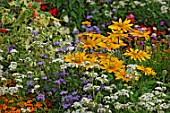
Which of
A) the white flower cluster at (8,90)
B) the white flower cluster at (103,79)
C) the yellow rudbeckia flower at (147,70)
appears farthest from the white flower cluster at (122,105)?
the white flower cluster at (8,90)

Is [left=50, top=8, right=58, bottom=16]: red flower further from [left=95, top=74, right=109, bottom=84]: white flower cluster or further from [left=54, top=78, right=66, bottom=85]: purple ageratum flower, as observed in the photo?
[left=95, top=74, right=109, bottom=84]: white flower cluster

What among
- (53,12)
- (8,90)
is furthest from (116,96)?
(53,12)

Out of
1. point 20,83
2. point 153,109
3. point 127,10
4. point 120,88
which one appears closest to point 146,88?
point 120,88

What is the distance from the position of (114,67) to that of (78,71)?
331mm

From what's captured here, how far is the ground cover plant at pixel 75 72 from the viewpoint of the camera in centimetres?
371

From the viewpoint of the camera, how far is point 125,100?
3.76m

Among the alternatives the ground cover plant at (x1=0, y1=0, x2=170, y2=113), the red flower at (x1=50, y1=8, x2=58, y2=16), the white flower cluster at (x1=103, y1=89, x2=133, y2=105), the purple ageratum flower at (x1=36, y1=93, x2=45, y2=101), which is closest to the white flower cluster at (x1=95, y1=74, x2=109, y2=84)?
the ground cover plant at (x1=0, y1=0, x2=170, y2=113)

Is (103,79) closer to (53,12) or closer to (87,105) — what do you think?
(87,105)

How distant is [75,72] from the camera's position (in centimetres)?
412

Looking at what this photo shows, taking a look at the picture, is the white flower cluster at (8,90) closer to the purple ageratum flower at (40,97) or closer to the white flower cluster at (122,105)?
the purple ageratum flower at (40,97)

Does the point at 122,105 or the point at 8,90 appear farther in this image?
the point at 8,90

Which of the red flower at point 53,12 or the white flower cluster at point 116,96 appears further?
the red flower at point 53,12

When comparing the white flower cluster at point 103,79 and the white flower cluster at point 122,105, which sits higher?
the white flower cluster at point 103,79

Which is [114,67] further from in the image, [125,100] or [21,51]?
[21,51]
